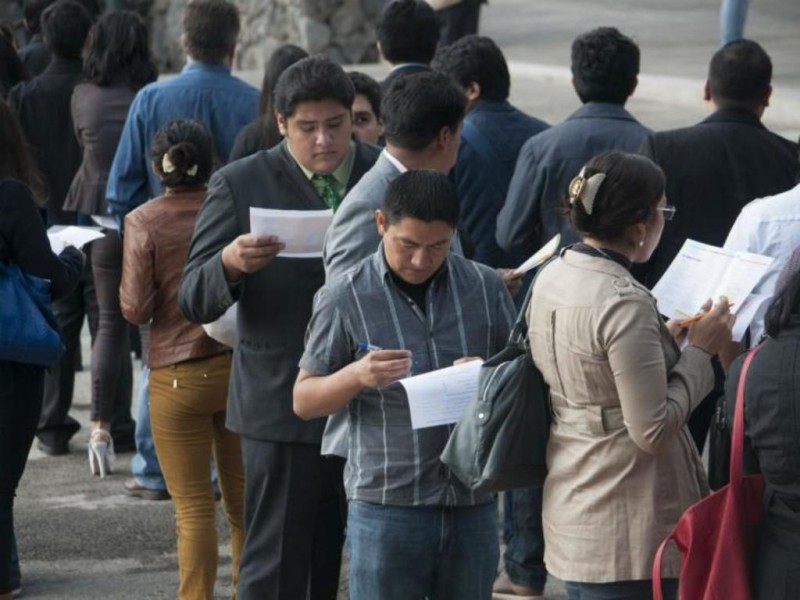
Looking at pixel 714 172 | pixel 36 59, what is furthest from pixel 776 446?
pixel 36 59

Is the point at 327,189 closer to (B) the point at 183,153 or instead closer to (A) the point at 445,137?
(A) the point at 445,137

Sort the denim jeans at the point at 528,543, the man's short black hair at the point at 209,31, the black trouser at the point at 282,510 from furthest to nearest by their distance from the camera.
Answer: the man's short black hair at the point at 209,31 → the denim jeans at the point at 528,543 → the black trouser at the point at 282,510

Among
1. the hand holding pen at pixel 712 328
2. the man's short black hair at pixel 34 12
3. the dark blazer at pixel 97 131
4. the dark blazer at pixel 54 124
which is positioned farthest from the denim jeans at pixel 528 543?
the man's short black hair at pixel 34 12

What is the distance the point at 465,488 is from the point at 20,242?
2.06m

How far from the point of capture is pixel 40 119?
355 inches

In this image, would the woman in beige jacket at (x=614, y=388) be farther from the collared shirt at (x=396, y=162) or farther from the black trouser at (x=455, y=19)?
the black trouser at (x=455, y=19)

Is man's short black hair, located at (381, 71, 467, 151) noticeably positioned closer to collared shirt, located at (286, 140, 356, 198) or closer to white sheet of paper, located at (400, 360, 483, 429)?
collared shirt, located at (286, 140, 356, 198)

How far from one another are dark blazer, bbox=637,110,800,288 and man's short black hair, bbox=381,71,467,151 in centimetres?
133

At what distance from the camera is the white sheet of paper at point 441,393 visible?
174 inches

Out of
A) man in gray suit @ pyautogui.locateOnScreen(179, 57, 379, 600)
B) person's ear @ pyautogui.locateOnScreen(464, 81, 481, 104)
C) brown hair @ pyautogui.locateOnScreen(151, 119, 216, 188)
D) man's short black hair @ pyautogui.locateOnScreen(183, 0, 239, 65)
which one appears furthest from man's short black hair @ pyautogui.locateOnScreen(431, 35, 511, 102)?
man in gray suit @ pyautogui.locateOnScreen(179, 57, 379, 600)

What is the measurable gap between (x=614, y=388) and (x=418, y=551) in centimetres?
72

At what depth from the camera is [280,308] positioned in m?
5.39

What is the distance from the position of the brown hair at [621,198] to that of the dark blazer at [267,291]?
4.10 ft

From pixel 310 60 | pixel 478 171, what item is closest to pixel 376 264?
pixel 310 60
